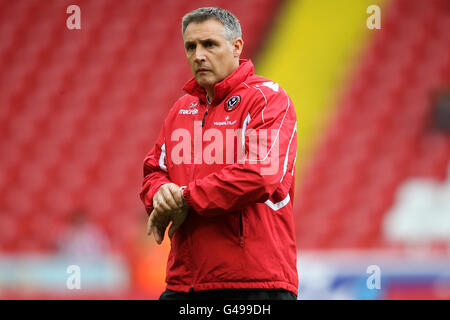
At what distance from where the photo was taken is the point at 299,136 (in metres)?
10.4

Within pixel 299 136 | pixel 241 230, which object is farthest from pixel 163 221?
pixel 299 136

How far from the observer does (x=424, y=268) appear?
6098 millimetres

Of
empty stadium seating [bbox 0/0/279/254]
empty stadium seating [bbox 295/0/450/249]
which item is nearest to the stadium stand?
empty stadium seating [bbox 0/0/279/254]

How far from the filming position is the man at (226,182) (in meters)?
2.20

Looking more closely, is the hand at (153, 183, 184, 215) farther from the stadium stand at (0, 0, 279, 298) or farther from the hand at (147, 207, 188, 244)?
the stadium stand at (0, 0, 279, 298)

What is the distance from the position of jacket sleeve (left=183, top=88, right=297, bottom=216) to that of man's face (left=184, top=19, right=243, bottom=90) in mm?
205

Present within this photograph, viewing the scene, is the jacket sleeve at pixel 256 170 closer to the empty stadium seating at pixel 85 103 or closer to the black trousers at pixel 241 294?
the black trousers at pixel 241 294

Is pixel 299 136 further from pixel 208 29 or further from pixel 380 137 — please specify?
pixel 208 29

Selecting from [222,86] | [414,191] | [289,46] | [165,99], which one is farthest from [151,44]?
[222,86]

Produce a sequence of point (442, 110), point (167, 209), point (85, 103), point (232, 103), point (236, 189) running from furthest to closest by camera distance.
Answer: point (85, 103)
point (442, 110)
point (232, 103)
point (167, 209)
point (236, 189)

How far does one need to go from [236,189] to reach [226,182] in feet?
0.12

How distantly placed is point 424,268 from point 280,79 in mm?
5645

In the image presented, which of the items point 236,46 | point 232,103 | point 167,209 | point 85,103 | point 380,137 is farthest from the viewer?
point 85,103

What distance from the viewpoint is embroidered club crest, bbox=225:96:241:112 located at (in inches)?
93.1
